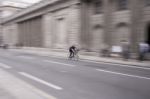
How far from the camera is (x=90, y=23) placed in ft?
102

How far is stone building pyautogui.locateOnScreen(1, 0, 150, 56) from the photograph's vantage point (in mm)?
22938

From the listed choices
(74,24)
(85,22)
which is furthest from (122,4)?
(74,24)

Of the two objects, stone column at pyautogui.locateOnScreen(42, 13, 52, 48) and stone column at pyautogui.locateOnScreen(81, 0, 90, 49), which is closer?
stone column at pyautogui.locateOnScreen(81, 0, 90, 49)

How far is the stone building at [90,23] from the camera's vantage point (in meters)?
22.9

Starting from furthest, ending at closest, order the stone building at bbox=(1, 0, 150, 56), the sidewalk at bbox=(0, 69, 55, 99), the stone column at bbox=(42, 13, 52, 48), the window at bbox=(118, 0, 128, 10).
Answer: the stone column at bbox=(42, 13, 52, 48) < the window at bbox=(118, 0, 128, 10) < the stone building at bbox=(1, 0, 150, 56) < the sidewalk at bbox=(0, 69, 55, 99)

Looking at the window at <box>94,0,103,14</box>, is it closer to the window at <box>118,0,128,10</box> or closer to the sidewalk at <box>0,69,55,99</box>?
the window at <box>118,0,128,10</box>

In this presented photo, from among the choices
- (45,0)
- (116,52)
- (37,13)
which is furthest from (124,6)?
(37,13)

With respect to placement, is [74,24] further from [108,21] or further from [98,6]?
[108,21]

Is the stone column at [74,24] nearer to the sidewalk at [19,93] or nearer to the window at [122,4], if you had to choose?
the window at [122,4]

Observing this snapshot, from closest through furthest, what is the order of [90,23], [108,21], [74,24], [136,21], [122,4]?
[136,21] → [122,4] → [108,21] → [90,23] → [74,24]

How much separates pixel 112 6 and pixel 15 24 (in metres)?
43.0

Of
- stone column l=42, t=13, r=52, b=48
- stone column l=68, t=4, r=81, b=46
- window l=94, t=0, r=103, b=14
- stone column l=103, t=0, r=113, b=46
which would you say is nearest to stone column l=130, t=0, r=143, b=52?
stone column l=103, t=0, r=113, b=46

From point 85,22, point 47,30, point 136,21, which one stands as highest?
point 85,22

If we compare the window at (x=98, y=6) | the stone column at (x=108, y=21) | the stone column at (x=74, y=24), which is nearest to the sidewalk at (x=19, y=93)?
the stone column at (x=108, y=21)
